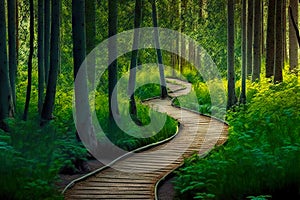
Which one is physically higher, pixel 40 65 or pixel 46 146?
pixel 40 65

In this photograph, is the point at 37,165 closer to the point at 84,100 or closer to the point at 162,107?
the point at 84,100

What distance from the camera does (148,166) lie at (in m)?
12.0

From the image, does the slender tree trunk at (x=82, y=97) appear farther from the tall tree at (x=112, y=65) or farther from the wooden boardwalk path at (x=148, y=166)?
Answer: the tall tree at (x=112, y=65)

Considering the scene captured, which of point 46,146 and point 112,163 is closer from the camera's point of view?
point 46,146

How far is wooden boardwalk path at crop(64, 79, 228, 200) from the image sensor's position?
9.57 meters

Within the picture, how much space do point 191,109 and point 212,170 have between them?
1465 cm

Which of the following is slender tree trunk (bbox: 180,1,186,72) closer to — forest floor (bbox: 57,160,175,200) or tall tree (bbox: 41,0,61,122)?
tall tree (bbox: 41,0,61,122)

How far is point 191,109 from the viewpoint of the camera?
23.8m

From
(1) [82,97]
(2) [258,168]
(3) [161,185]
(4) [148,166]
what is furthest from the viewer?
(1) [82,97]

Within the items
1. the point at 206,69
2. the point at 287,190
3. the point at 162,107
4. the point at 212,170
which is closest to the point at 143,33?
the point at 162,107

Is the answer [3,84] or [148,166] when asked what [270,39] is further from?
[3,84]

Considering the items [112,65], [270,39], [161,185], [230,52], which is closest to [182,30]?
[230,52]

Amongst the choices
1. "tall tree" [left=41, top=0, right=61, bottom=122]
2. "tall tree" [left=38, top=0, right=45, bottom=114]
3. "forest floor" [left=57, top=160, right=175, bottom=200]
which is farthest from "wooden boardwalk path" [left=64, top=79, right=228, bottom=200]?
"tall tree" [left=38, top=0, right=45, bottom=114]

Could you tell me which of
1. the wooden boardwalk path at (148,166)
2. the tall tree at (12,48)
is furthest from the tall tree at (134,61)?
the tall tree at (12,48)
